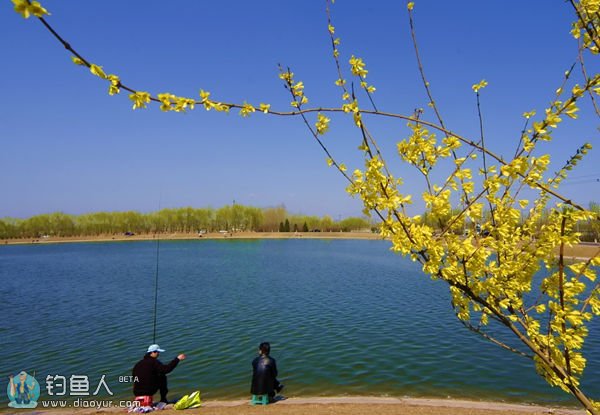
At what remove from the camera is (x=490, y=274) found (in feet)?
14.0

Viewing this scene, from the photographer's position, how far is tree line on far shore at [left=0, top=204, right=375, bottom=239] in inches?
4860

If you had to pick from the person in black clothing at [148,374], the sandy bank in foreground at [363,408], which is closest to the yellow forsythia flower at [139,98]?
the person in black clothing at [148,374]

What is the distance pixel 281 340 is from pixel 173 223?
418 ft

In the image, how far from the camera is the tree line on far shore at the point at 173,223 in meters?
123

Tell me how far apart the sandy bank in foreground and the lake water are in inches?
32.9

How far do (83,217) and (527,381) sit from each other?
470 ft

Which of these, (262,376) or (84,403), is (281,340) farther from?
(84,403)

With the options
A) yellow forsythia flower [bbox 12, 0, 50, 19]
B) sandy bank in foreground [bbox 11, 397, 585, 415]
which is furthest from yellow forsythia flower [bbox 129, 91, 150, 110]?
sandy bank in foreground [bbox 11, 397, 585, 415]

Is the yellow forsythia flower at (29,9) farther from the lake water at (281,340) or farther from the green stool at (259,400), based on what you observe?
the lake water at (281,340)

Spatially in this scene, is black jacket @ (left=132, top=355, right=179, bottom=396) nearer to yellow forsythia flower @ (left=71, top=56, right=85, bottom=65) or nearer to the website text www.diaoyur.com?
the website text www.diaoyur.com

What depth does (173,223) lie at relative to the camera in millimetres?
133875

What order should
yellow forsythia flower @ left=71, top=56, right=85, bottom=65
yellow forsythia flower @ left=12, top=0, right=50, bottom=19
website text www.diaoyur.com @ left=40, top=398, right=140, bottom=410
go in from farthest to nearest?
website text www.diaoyur.com @ left=40, top=398, right=140, bottom=410, yellow forsythia flower @ left=71, top=56, right=85, bottom=65, yellow forsythia flower @ left=12, top=0, right=50, bottom=19

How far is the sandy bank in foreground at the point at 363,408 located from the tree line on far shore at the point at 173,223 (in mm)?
120010

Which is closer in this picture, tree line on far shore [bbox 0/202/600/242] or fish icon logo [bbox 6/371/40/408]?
fish icon logo [bbox 6/371/40/408]
